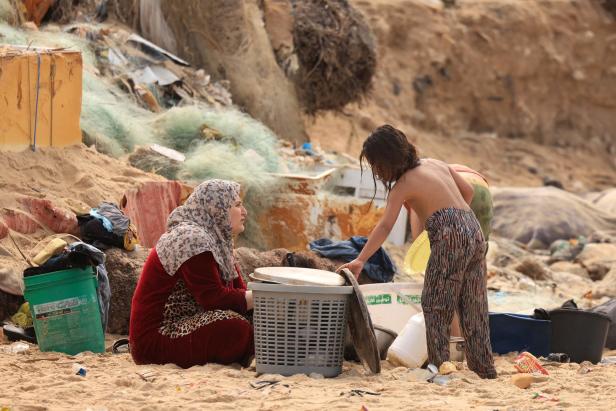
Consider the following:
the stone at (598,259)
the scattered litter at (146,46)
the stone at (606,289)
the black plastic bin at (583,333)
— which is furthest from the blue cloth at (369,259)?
the stone at (598,259)

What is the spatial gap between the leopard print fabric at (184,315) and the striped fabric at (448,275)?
106 centimetres

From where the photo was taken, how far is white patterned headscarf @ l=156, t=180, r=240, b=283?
5844 mm

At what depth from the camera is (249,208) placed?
34.9 feet

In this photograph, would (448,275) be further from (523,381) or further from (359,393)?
(359,393)

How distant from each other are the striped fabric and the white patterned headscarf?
3.59 ft

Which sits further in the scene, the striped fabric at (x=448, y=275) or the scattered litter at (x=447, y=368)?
the striped fabric at (x=448, y=275)

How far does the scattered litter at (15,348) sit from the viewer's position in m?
6.54

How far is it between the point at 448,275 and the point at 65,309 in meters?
2.20

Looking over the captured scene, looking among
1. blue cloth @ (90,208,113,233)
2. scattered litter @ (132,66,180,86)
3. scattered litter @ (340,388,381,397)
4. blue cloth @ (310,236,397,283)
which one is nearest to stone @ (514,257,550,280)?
scattered litter @ (132,66,180,86)

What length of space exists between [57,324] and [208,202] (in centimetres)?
129

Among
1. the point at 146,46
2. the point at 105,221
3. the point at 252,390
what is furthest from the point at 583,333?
the point at 146,46

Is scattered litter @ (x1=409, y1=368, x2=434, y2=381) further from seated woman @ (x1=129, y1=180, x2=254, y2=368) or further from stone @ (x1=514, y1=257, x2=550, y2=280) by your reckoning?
stone @ (x1=514, y1=257, x2=550, y2=280)

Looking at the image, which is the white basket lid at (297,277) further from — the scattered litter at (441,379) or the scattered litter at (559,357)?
the scattered litter at (559,357)

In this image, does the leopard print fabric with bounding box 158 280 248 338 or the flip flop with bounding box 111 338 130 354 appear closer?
the leopard print fabric with bounding box 158 280 248 338
